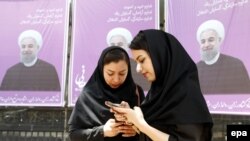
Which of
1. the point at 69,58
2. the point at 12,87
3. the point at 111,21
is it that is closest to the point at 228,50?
the point at 111,21

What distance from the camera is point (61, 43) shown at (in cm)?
352

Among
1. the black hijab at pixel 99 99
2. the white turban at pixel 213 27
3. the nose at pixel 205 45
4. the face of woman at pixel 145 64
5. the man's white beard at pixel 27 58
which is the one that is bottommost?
the black hijab at pixel 99 99

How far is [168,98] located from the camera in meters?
1.17

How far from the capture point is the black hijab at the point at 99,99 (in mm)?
1481

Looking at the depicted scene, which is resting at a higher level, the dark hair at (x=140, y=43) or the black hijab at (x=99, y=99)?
the dark hair at (x=140, y=43)

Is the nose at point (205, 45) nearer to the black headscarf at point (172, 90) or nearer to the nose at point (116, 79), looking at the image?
the nose at point (116, 79)

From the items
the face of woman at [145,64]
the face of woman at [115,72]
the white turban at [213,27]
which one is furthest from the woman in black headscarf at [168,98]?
the white turban at [213,27]

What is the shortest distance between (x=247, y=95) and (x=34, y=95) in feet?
6.59

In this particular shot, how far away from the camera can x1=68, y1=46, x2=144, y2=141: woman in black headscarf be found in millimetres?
1445

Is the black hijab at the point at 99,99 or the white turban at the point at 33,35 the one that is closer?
the black hijab at the point at 99,99

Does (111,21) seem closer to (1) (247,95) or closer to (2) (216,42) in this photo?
(2) (216,42)

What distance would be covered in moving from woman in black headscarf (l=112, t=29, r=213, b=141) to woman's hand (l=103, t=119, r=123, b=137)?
0.08 metres

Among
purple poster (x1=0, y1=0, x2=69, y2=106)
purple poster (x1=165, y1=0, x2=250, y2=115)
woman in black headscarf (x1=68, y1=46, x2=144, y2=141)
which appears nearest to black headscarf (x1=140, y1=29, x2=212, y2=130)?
woman in black headscarf (x1=68, y1=46, x2=144, y2=141)

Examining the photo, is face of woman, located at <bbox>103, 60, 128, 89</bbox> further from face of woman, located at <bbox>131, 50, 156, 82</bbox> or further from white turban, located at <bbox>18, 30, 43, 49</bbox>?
white turban, located at <bbox>18, 30, 43, 49</bbox>
